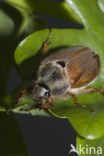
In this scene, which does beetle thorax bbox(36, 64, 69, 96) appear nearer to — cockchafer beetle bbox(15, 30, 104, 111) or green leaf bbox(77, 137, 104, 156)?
cockchafer beetle bbox(15, 30, 104, 111)

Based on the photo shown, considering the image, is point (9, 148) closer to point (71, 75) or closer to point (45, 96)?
point (45, 96)

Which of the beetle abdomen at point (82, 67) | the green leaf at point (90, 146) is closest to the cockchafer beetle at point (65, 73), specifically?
the beetle abdomen at point (82, 67)

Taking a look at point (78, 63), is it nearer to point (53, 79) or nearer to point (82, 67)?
point (82, 67)

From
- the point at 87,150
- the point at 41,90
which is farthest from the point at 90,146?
the point at 41,90

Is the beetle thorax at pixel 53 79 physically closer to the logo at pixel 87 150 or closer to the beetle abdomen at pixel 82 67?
the beetle abdomen at pixel 82 67

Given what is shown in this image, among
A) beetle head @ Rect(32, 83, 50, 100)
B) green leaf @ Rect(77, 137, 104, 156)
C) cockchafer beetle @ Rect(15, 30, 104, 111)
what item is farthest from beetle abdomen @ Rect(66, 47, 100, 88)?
green leaf @ Rect(77, 137, 104, 156)
